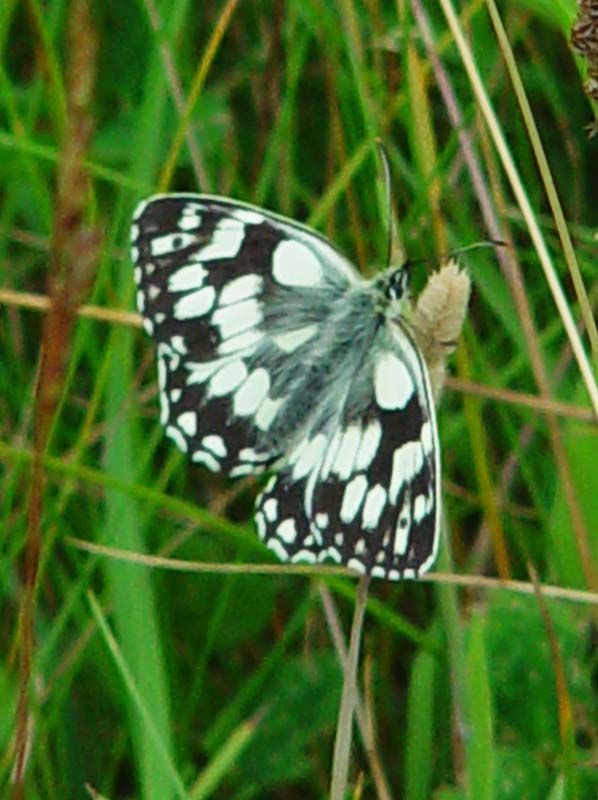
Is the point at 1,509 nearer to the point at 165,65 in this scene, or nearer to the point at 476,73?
the point at 165,65

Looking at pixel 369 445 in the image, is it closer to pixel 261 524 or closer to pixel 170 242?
pixel 261 524

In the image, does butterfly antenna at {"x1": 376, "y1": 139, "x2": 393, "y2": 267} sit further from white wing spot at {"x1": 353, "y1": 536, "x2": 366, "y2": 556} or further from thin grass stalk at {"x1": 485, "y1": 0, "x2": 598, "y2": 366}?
white wing spot at {"x1": 353, "y1": 536, "x2": 366, "y2": 556}

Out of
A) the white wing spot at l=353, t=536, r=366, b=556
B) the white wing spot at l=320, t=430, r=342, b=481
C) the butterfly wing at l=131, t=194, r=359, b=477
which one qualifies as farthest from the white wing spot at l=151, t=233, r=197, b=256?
the white wing spot at l=353, t=536, r=366, b=556

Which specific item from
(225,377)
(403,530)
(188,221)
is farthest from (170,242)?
(403,530)

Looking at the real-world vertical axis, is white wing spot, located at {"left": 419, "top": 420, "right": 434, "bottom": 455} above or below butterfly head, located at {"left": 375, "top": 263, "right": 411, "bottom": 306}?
below

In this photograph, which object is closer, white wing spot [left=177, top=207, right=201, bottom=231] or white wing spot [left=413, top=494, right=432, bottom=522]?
white wing spot [left=413, top=494, right=432, bottom=522]

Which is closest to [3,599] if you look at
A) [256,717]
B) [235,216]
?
[256,717]
